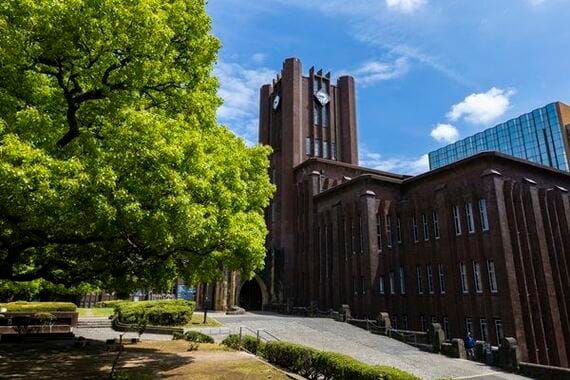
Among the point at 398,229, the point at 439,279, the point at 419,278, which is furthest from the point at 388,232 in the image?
the point at 439,279

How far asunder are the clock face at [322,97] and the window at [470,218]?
29.0 metres

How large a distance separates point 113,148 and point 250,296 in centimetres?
4768

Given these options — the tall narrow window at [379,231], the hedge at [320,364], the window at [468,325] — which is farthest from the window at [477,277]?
the hedge at [320,364]

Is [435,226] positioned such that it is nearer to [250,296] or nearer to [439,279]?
[439,279]

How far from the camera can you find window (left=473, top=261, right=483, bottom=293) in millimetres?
24797

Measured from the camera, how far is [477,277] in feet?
82.8

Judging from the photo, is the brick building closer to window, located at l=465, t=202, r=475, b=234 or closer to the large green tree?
window, located at l=465, t=202, r=475, b=234

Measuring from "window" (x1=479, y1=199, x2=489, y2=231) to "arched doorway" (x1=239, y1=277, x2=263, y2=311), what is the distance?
109 feet

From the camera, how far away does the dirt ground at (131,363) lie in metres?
11.6

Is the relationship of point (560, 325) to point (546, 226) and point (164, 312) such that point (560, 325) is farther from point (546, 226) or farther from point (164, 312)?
point (164, 312)

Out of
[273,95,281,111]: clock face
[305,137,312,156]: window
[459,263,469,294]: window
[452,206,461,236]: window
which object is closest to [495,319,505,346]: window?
[459,263,469,294]: window

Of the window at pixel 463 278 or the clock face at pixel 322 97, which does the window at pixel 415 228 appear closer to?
the window at pixel 463 278

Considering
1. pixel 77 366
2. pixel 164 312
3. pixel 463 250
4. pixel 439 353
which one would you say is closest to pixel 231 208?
pixel 77 366

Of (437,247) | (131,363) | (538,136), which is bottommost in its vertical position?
(131,363)
